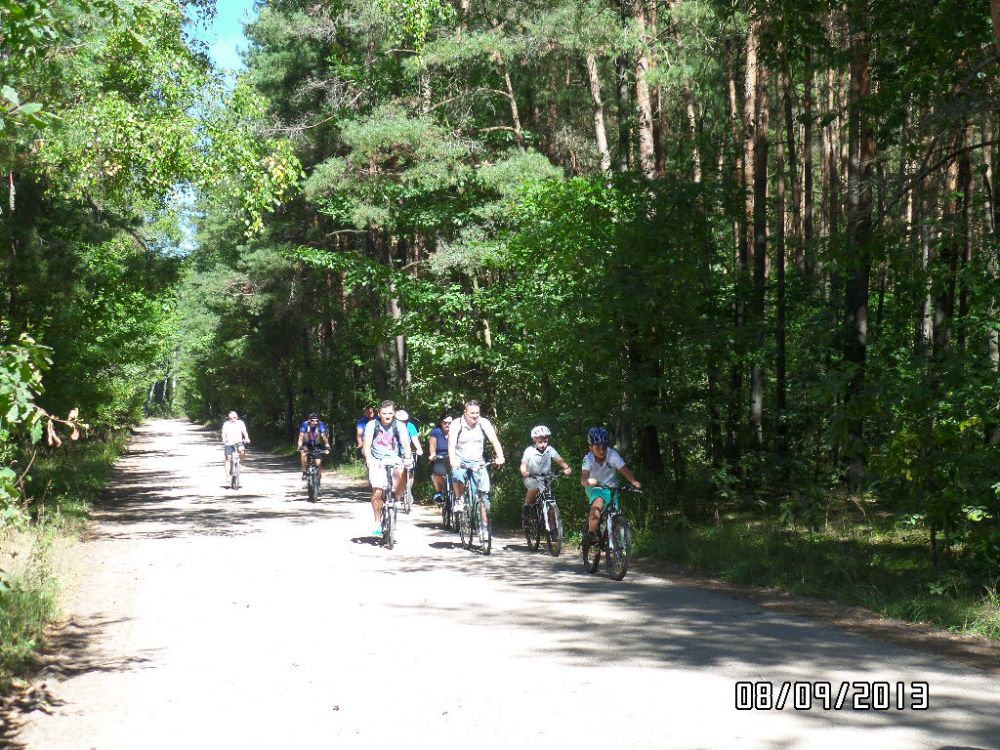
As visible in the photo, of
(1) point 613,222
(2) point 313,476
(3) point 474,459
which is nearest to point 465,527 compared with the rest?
(3) point 474,459

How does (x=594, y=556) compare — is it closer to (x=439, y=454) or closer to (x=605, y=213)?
(x=605, y=213)

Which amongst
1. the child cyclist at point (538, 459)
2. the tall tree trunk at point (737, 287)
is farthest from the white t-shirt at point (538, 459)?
the tall tree trunk at point (737, 287)

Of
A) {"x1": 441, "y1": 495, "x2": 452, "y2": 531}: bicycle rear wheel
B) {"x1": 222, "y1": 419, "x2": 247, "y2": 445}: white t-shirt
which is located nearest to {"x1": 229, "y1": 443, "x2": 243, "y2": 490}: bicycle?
{"x1": 222, "y1": 419, "x2": 247, "y2": 445}: white t-shirt

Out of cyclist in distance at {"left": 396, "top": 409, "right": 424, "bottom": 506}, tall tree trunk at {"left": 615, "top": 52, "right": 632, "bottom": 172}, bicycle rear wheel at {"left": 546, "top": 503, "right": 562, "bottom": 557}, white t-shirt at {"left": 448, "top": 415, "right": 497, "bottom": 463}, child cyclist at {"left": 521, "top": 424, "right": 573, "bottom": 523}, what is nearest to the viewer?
child cyclist at {"left": 521, "top": 424, "right": 573, "bottom": 523}

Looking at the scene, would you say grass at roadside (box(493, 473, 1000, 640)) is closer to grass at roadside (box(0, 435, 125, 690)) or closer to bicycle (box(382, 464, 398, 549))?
bicycle (box(382, 464, 398, 549))

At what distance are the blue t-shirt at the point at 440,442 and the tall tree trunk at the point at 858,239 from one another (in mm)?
7682

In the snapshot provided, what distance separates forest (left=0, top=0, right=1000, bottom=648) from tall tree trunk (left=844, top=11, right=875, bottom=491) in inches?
3.0

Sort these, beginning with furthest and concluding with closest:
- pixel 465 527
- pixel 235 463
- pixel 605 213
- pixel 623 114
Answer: pixel 235 463 → pixel 623 114 → pixel 605 213 → pixel 465 527

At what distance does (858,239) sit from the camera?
12.9 m

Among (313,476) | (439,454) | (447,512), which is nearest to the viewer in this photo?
(447,512)

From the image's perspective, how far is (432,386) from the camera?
79.2ft

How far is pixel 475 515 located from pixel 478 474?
633mm

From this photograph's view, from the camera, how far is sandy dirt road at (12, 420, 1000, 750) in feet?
20.1
